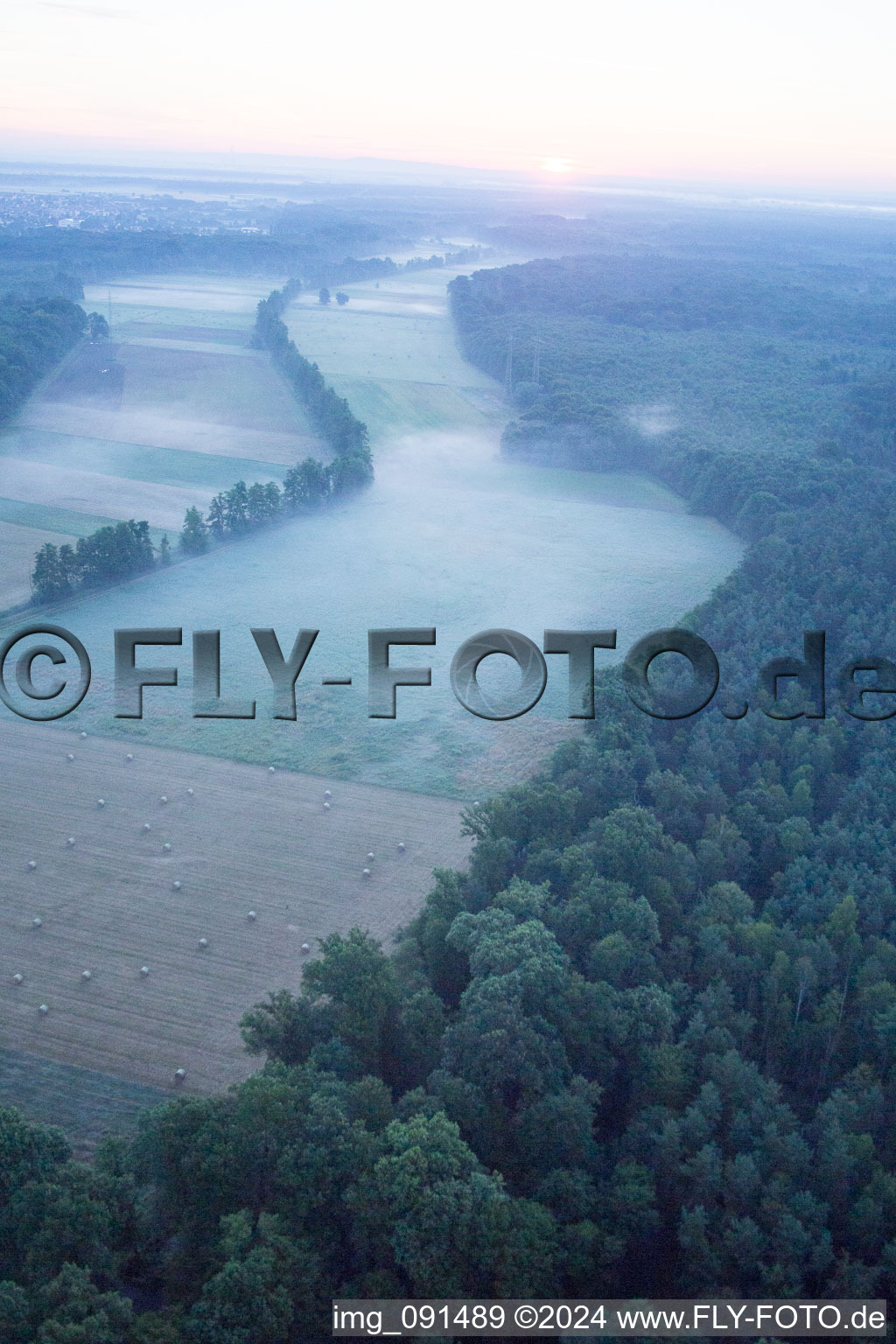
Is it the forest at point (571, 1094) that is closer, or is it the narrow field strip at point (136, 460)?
the forest at point (571, 1094)

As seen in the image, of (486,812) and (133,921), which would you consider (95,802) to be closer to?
(133,921)

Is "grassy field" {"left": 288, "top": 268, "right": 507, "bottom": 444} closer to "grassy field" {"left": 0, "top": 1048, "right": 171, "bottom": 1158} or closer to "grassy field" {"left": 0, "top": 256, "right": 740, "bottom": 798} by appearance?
"grassy field" {"left": 0, "top": 256, "right": 740, "bottom": 798}

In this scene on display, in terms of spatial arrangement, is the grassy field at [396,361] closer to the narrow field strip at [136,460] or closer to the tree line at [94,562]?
the narrow field strip at [136,460]

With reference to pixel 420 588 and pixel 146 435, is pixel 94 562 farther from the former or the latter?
pixel 146 435

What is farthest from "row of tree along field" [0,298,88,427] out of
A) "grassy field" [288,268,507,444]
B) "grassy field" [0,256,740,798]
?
"grassy field" [288,268,507,444]

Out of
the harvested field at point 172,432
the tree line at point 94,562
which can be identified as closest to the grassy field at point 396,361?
the harvested field at point 172,432
